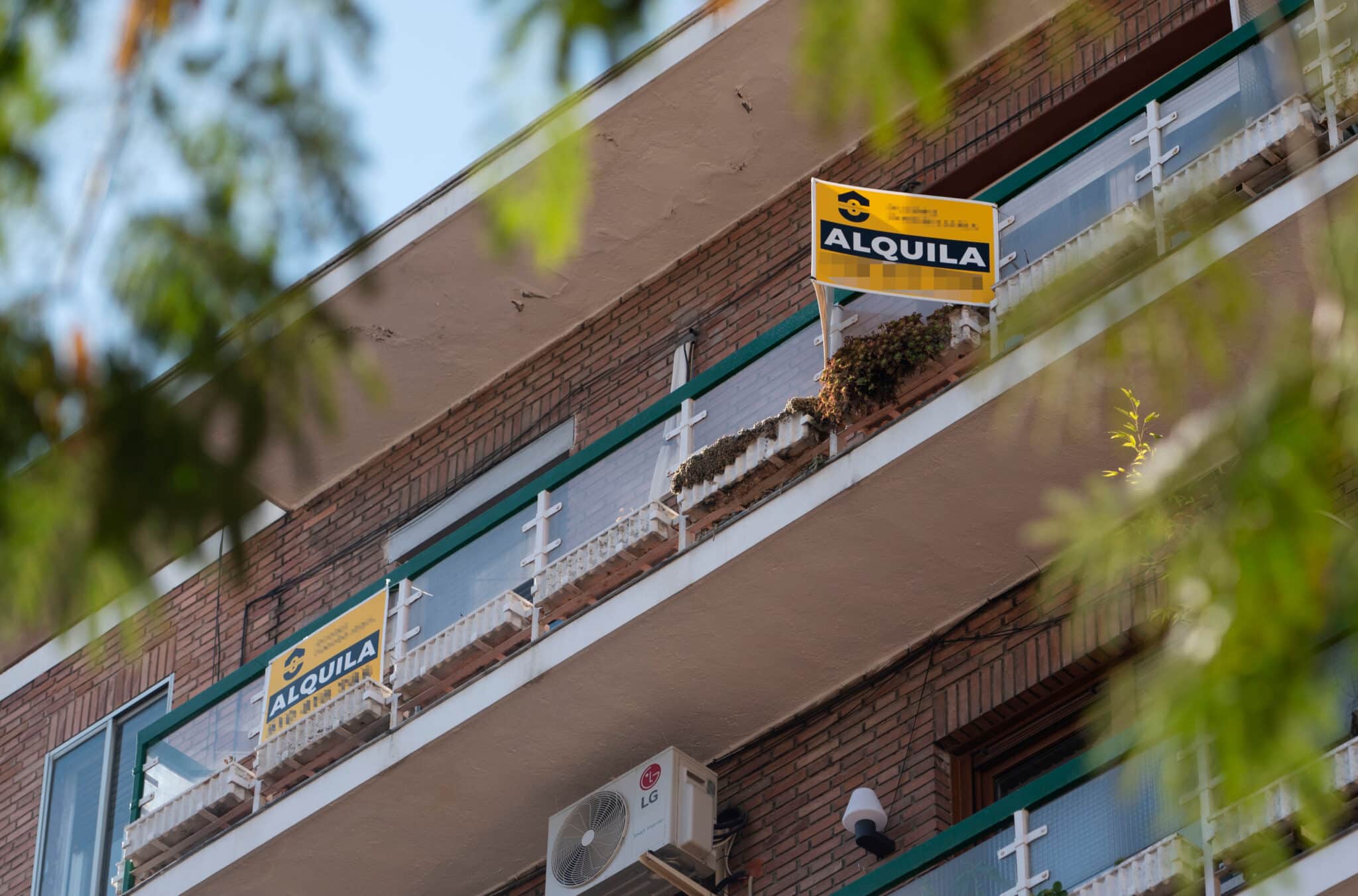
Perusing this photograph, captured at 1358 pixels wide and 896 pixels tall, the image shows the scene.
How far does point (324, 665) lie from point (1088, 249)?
16.7ft

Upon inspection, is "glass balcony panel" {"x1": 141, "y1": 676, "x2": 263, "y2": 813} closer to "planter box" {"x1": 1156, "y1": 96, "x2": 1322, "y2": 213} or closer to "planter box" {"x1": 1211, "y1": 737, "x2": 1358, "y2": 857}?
"planter box" {"x1": 1156, "y1": 96, "x2": 1322, "y2": 213}

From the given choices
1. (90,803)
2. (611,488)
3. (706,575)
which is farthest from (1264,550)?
(90,803)

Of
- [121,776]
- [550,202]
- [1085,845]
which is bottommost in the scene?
[550,202]

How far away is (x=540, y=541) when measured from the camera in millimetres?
11867

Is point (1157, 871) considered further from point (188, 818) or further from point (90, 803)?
point (90, 803)

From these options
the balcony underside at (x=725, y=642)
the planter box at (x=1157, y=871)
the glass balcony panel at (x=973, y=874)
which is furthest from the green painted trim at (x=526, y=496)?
the planter box at (x=1157, y=871)

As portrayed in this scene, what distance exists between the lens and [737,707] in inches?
454

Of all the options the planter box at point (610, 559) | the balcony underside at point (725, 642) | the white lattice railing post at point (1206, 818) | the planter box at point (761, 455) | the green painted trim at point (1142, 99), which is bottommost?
the white lattice railing post at point (1206, 818)

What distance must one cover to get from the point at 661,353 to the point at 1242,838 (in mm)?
7948

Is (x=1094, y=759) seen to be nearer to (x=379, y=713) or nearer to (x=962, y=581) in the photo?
(x=962, y=581)

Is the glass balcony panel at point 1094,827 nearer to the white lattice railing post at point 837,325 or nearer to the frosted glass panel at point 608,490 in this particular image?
the white lattice railing post at point 837,325

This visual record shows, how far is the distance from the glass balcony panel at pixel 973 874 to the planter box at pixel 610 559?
2609 millimetres

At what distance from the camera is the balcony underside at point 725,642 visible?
33.7 ft

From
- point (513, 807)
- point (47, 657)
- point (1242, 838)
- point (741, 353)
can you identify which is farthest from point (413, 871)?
point (1242, 838)
